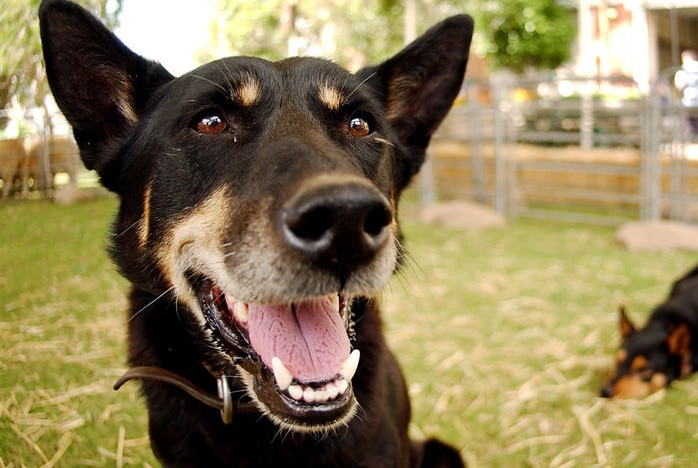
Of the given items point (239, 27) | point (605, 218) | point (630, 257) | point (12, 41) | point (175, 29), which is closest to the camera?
point (12, 41)

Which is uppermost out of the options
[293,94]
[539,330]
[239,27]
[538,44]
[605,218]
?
[239,27]

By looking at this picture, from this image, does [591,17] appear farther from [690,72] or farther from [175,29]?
[175,29]

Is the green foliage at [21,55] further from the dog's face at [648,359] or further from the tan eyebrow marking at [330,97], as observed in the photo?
the dog's face at [648,359]

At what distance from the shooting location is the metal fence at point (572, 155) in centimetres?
840

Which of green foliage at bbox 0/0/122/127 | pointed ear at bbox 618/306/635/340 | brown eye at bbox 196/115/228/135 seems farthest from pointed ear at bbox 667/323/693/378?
green foliage at bbox 0/0/122/127

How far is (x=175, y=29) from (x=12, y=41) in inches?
24.4

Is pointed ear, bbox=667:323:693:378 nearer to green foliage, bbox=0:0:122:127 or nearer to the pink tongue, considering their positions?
the pink tongue

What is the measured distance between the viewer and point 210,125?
6.62 feet

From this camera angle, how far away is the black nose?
145cm

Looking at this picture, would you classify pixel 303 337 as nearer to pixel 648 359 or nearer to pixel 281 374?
pixel 281 374

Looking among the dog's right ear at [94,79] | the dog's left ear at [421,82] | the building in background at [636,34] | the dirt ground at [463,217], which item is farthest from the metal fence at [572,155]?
the dog's right ear at [94,79]

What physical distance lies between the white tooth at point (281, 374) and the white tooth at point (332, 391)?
0.34 feet

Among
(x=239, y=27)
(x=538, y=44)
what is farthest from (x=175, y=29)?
(x=538, y=44)

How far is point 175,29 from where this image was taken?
2459 mm
